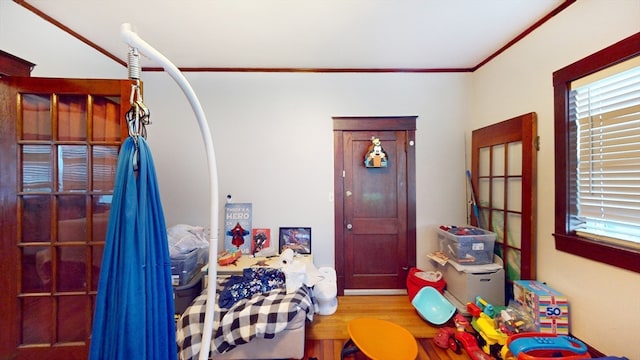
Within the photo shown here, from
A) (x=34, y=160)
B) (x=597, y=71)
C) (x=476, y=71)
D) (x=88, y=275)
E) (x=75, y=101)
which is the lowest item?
(x=88, y=275)

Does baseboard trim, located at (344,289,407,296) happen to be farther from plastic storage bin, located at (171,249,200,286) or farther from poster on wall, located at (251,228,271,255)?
plastic storage bin, located at (171,249,200,286)

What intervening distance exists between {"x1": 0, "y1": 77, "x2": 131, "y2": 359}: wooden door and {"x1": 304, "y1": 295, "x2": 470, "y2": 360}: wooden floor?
1.56 meters

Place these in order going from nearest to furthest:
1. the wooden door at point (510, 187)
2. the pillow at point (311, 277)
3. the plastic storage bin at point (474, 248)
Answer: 1. the wooden door at point (510, 187)
2. the pillow at point (311, 277)
3. the plastic storage bin at point (474, 248)

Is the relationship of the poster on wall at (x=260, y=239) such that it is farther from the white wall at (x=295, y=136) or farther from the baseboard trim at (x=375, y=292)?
the baseboard trim at (x=375, y=292)

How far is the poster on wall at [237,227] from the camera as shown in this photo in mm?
2508

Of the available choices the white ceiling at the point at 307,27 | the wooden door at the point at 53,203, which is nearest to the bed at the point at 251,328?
the wooden door at the point at 53,203

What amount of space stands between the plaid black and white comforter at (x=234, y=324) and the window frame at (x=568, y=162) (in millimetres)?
1943

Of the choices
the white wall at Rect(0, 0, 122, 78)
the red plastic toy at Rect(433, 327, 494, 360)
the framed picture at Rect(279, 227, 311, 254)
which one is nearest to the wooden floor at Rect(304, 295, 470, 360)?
the red plastic toy at Rect(433, 327, 494, 360)

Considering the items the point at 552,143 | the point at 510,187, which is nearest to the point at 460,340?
the point at 510,187

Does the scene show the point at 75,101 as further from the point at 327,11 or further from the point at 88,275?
the point at 327,11

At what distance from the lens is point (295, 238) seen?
2.57m

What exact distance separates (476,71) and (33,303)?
4166mm

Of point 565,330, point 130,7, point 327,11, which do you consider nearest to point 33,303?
point 130,7

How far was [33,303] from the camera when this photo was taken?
1425mm
